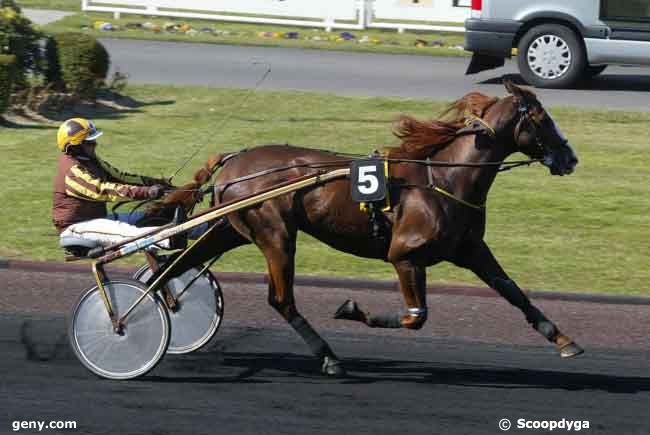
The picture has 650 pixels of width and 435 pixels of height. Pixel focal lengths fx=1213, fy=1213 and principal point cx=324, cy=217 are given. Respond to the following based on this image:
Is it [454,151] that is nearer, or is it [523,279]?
[454,151]

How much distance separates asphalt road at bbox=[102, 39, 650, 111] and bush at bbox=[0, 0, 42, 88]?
198 cm

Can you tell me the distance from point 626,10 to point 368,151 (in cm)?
527

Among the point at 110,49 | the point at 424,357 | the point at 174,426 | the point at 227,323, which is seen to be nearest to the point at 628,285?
the point at 424,357

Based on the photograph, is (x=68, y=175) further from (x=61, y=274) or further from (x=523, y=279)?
(x=523, y=279)

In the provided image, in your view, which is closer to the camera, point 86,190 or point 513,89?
point 513,89

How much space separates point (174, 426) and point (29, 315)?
8.74 ft

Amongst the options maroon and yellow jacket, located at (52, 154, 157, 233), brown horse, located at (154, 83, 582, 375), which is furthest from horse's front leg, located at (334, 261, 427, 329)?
maroon and yellow jacket, located at (52, 154, 157, 233)

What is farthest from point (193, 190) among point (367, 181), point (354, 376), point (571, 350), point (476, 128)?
point (571, 350)

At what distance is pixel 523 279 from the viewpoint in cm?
1009

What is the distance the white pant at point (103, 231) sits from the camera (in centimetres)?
774

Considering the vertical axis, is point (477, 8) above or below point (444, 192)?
above

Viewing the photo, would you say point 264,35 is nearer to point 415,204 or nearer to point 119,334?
point 119,334

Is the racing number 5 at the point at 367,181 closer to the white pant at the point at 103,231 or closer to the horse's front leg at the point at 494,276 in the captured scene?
the horse's front leg at the point at 494,276

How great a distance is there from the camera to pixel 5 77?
15062 millimetres
